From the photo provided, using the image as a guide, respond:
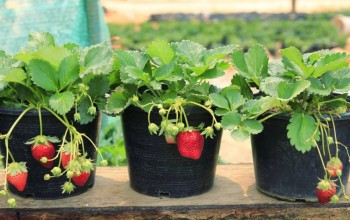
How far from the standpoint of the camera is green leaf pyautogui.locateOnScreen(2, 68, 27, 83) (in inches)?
86.4

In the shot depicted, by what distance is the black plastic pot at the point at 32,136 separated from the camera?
2.29 m

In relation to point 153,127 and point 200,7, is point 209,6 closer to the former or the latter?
point 200,7

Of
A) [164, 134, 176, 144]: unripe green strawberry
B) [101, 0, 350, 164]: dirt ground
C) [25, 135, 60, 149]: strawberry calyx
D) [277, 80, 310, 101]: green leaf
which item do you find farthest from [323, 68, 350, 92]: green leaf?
[101, 0, 350, 164]: dirt ground

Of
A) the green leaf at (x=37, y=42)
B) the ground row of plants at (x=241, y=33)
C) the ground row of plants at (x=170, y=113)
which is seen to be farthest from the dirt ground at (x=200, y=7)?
the ground row of plants at (x=170, y=113)

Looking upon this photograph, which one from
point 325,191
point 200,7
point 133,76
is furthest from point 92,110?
point 200,7

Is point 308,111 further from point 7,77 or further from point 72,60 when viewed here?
point 7,77

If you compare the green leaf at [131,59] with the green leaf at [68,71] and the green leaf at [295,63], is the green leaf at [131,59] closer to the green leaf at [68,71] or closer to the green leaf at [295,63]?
the green leaf at [68,71]

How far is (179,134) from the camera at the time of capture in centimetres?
221

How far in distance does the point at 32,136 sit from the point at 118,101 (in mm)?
281

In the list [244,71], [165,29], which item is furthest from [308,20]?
[244,71]

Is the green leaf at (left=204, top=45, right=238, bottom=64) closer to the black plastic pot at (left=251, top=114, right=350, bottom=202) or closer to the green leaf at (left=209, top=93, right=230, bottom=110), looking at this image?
the green leaf at (left=209, top=93, right=230, bottom=110)

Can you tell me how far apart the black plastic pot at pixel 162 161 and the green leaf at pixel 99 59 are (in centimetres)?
16

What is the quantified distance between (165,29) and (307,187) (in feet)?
33.7

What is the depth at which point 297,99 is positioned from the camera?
2.39 metres
